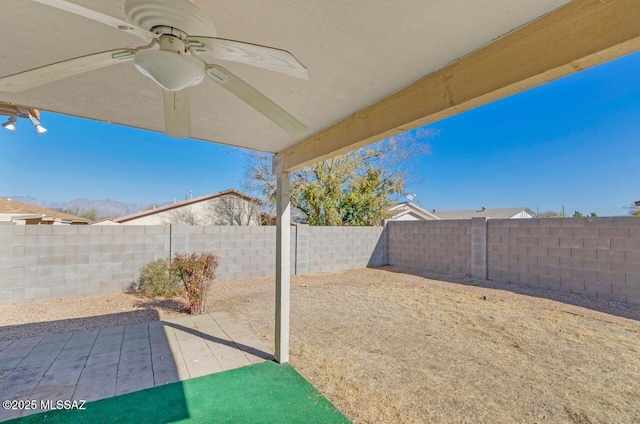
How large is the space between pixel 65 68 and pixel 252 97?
0.76 meters

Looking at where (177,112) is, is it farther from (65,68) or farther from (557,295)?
(557,295)

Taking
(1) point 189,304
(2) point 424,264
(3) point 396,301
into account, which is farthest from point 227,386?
(2) point 424,264

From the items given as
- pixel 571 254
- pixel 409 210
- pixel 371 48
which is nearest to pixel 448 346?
pixel 371 48

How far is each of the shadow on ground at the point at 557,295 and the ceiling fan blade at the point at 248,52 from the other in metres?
6.53

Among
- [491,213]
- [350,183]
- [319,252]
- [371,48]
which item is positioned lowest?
[319,252]

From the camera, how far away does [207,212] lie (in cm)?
1350

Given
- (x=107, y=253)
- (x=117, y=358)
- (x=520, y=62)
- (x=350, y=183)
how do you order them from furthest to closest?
(x=350, y=183)
(x=107, y=253)
(x=117, y=358)
(x=520, y=62)

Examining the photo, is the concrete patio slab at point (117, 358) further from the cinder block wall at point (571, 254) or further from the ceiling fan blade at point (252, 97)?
the cinder block wall at point (571, 254)

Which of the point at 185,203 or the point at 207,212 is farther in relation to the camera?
the point at 207,212

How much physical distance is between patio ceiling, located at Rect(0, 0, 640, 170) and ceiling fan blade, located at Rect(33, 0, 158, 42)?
0.25 meters

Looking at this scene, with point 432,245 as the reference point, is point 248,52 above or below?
above

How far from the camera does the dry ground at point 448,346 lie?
8.11 feet

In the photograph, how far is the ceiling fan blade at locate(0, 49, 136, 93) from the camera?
117cm

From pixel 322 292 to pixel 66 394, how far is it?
4522 mm
